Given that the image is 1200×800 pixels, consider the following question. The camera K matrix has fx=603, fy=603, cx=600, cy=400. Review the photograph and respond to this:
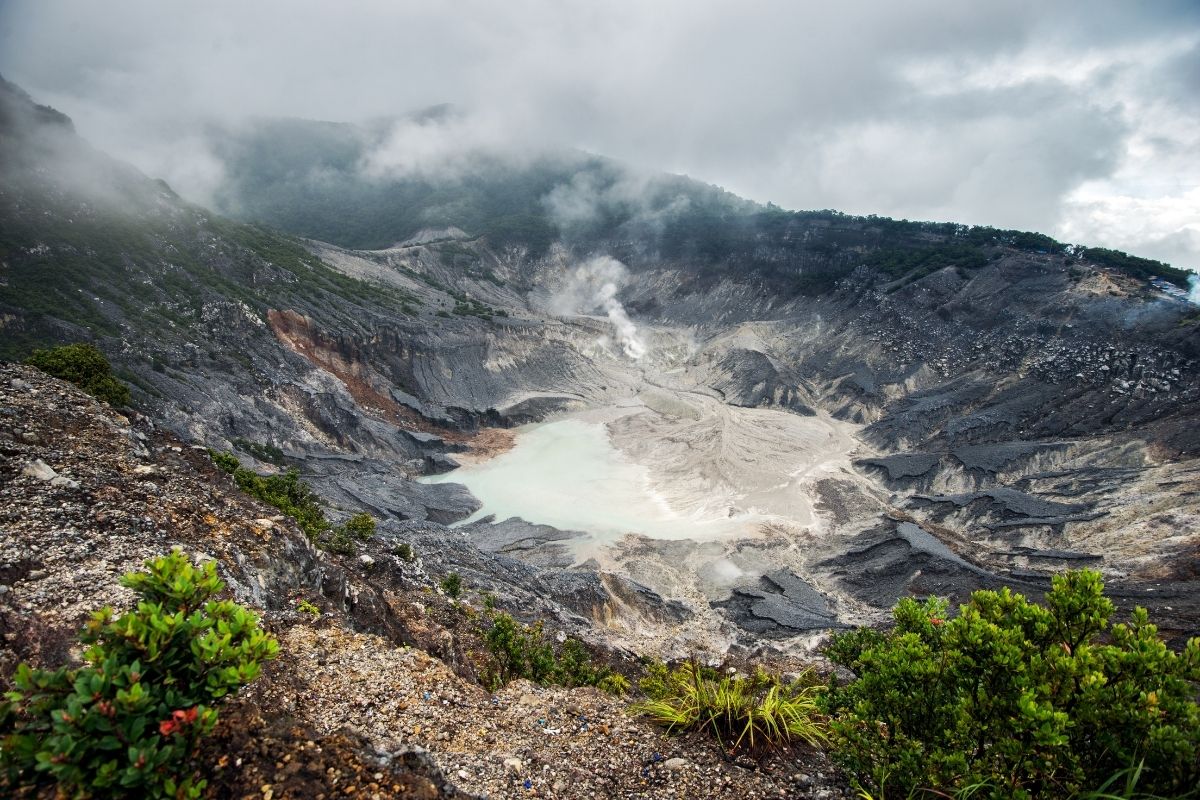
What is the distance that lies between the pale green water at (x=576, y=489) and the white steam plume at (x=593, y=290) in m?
52.8

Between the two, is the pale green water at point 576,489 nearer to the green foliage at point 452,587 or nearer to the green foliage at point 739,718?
the green foliage at point 452,587

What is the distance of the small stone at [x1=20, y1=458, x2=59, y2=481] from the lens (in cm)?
1031

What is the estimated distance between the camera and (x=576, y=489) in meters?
48.8

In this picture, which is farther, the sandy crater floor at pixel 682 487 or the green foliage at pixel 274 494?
the sandy crater floor at pixel 682 487

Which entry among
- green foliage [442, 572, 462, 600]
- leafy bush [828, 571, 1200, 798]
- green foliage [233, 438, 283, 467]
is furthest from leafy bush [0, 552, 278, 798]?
green foliage [233, 438, 283, 467]

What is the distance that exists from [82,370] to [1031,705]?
23705mm

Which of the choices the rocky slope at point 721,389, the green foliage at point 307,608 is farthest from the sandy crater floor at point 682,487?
the green foliage at point 307,608

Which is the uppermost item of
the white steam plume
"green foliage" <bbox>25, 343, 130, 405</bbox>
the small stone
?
the white steam plume

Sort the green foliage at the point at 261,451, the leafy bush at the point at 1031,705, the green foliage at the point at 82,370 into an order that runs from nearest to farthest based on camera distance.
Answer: the leafy bush at the point at 1031,705 → the green foliage at the point at 82,370 → the green foliage at the point at 261,451

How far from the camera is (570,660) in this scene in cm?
1567

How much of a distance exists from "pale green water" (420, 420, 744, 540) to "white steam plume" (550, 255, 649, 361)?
5281 centimetres

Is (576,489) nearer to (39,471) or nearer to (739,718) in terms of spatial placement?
(39,471)

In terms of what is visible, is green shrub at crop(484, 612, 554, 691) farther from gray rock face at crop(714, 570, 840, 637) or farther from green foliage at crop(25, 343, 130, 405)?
gray rock face at crop(714, 570, 840, 637)

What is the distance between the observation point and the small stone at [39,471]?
33.8ft
